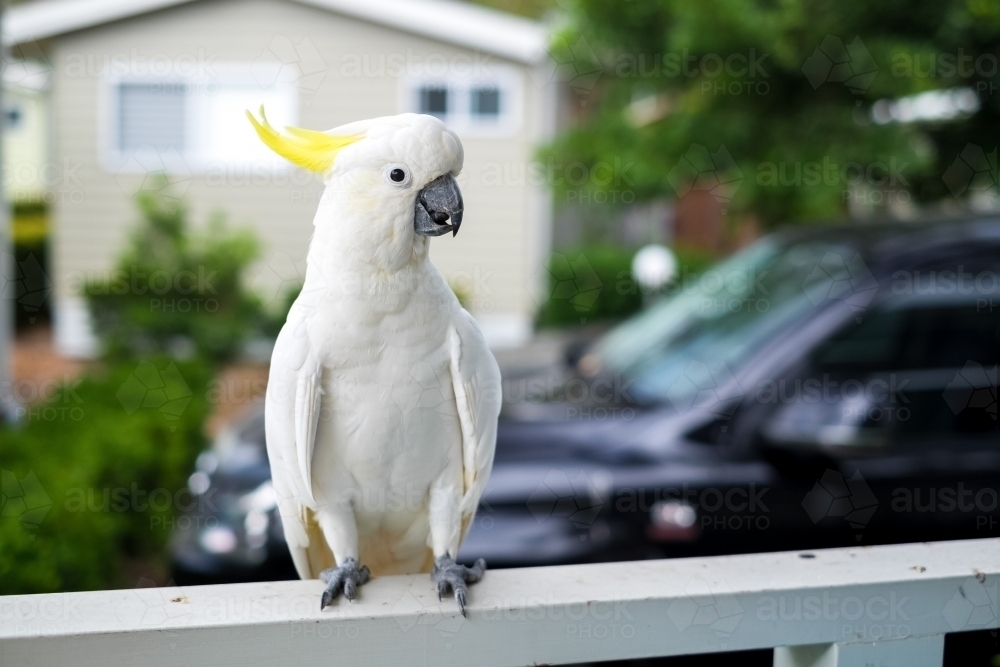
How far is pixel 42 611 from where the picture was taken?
108 cm

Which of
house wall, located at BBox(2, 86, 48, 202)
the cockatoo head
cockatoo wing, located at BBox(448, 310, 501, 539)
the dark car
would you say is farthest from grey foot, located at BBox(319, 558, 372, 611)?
house wall, located at BBox(2, 86, 48, 202)

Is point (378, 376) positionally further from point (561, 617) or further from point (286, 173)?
point (286, 173)

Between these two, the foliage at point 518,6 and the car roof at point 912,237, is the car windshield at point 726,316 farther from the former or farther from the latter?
the foliage at point 518,6

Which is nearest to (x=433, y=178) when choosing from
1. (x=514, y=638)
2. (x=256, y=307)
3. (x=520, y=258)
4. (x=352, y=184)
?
(x=352, y=184)

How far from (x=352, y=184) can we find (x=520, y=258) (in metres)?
9.04

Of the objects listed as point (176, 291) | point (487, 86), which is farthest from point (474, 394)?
point (487, 86)

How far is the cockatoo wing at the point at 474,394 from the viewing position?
52.8 inches

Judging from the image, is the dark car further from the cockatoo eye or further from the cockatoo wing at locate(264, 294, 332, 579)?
the cockatoo eye

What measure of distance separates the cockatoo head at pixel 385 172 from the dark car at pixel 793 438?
149 cm

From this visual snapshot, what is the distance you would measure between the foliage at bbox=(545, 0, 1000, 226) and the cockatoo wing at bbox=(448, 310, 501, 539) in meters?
2.33

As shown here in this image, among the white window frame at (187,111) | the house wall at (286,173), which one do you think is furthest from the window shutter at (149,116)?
the house wall at (286,173)

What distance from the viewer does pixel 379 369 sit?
50.9 inches

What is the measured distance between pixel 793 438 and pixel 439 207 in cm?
184

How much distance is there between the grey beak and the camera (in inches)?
45.9
